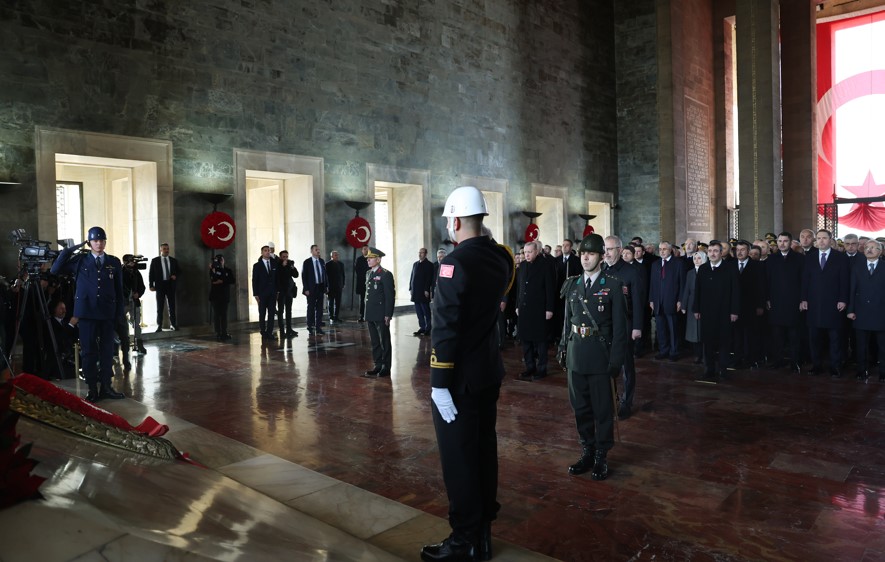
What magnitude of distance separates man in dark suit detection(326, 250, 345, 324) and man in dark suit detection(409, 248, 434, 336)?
2.29 meters

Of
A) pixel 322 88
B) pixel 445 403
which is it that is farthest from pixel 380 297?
pixel 322 88

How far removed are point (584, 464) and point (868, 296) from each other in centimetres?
495

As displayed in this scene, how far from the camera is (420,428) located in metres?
5.50

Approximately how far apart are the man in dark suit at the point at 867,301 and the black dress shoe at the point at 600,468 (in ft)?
15.6

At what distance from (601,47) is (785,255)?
1645 centimetres

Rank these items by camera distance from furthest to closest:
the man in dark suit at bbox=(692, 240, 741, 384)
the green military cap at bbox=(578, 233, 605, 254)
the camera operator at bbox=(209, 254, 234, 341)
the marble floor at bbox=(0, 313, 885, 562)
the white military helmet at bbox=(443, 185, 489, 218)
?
the camera operator at bbox=(209, 254, 234, 341) < the man in dark suit at bbox=(692, 240, 741, 384) < the green military cap at bbox=(578, 233, 605, 254) < the white military helmet at bbox=(443, 185, 489, 218) < the marble floor at bbox=(0, 313, 885, 562)

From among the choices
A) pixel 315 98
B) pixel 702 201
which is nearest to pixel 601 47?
pixel 702 201

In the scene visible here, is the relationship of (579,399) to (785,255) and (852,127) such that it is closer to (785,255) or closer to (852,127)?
(785,255)

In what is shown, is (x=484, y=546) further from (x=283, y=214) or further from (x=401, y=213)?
(x=401, y=213)

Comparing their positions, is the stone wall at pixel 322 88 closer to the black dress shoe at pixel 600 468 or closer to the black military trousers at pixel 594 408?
the black military trousers at pixel 594 408

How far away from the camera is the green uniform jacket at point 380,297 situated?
788cm

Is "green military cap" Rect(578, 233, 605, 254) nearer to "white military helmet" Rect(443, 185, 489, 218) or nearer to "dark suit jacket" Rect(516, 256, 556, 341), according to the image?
"white military helmet" Rect(443, 185, 489, 218)

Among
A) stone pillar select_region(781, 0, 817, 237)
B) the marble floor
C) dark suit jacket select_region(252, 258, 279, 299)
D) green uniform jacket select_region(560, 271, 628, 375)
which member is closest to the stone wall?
dark suit jacket select_region(252, 258, 279, 299)

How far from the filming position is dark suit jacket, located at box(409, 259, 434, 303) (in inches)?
477
